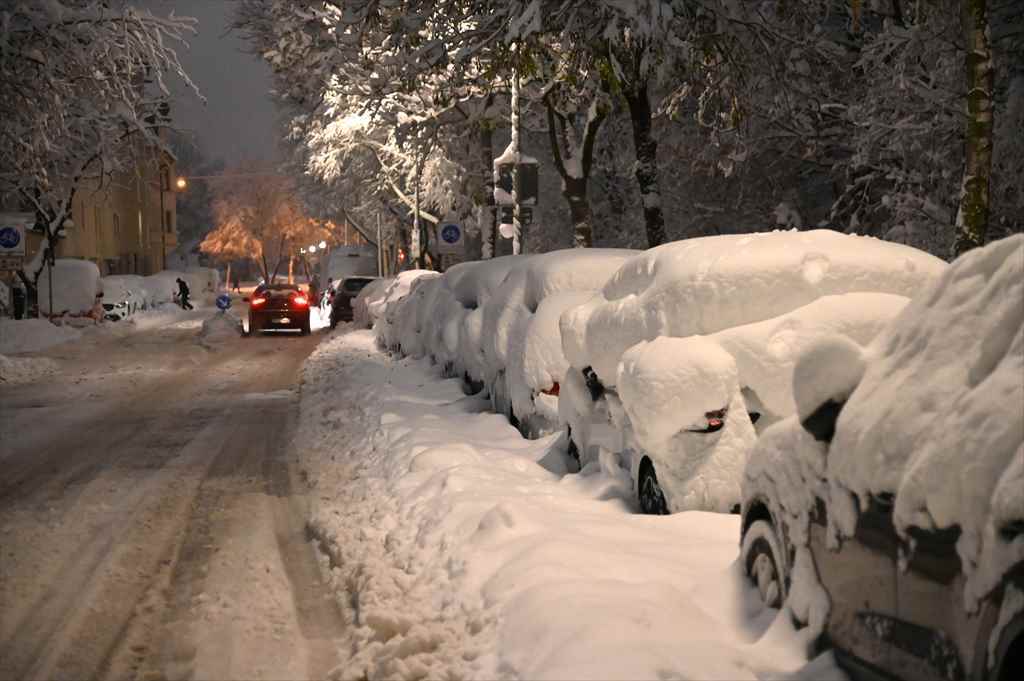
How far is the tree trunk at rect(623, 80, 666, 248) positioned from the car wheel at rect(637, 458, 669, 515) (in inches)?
414

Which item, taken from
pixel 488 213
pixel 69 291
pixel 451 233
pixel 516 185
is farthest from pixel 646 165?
pixel 69 291

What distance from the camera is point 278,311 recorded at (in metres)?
33.0

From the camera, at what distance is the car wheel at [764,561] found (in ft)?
16.2

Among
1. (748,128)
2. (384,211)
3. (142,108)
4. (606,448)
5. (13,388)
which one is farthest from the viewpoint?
(384,211)

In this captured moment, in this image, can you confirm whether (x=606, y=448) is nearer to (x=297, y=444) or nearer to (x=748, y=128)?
(x=297, y=444)

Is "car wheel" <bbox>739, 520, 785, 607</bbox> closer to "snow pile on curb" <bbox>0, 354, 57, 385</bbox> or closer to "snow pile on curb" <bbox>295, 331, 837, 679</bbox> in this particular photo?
"snow pile on curb" <bbox>295, 331, 837, 679</bbox>

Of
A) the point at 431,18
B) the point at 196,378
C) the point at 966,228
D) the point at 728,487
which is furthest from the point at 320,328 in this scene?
the point at 728,487

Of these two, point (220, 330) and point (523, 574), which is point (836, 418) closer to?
point (523, 574)

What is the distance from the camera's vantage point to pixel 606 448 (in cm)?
876

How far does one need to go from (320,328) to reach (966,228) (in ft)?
97.1

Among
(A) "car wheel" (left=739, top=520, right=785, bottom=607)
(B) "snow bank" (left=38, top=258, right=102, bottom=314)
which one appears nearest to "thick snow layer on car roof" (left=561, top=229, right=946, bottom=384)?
(A) "car wheel" (left=739, top=520, right=785, bottom=607)

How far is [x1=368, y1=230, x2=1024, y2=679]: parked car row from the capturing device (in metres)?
3.18

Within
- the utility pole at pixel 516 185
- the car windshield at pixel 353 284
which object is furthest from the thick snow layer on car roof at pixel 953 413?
the car windshield at pixel 353 284

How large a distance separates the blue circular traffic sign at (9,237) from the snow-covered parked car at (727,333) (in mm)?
21487
